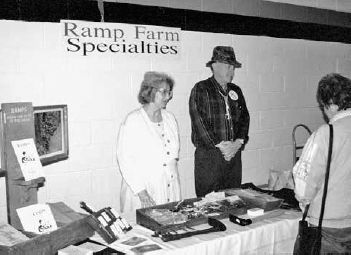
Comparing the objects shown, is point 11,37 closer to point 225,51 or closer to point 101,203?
point 101,203

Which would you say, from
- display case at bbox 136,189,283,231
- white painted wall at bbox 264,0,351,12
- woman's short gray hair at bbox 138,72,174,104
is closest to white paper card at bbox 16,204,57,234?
display case at bbox 136,189,283,231

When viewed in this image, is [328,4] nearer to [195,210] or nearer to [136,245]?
[195,210]

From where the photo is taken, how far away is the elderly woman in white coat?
114 inches

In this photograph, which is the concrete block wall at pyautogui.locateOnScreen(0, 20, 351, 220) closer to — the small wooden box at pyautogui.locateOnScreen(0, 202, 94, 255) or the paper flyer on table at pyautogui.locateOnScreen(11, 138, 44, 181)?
the paper flyer on table at pyautogui.locateOnScreen(11, 138, 44, 181)

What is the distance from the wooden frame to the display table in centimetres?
68

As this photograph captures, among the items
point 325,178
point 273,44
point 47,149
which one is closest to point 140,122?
point 47,149

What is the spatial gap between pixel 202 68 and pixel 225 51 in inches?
14.1

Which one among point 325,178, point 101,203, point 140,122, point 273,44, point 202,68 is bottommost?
point 101,203

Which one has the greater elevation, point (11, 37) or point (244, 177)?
point (11, 37)

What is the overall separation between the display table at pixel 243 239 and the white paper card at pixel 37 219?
333 mm

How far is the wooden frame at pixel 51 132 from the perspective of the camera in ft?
8.57

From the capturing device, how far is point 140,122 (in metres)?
2.96

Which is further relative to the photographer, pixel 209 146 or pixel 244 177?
pixel 244 177

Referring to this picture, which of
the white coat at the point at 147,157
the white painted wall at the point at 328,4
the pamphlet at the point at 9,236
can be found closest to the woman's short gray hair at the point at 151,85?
the white coat at the point at 147,157
